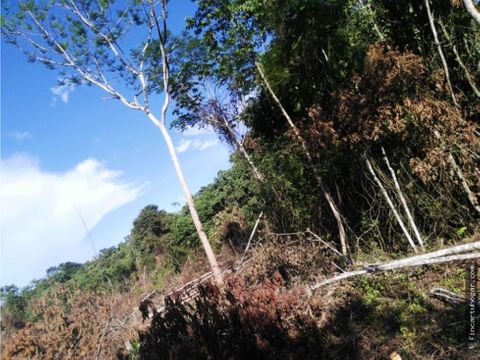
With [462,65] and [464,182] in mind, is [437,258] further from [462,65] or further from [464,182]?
[462,65]

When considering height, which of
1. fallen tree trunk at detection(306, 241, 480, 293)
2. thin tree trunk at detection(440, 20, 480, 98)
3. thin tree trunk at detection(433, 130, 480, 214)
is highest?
thin tree trunk at detection(440, 20, 480, 98)

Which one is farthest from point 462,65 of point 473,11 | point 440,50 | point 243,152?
point 243,152

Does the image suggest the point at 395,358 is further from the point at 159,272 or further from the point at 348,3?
the point at 159,272

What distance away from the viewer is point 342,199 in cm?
643

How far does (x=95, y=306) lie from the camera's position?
8.34 meters

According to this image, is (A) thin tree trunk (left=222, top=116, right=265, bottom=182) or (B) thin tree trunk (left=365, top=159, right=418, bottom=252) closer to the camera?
(B) thin tree trunk (left=365, top=159, right=418, bottom=252)

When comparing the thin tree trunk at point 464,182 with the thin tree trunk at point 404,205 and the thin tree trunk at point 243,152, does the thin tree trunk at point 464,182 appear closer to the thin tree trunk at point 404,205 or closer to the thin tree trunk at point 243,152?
the thin tree trunk at point 404,205

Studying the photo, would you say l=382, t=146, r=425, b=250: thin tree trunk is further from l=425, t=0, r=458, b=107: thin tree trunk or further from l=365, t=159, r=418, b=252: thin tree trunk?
l=425, t=0, r=458, b=107: thin tree trunk

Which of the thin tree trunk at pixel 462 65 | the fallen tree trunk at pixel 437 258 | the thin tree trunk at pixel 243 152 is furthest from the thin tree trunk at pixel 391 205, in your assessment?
the thin tree trunk at pixel 243 152

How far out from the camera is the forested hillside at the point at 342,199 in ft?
10.6

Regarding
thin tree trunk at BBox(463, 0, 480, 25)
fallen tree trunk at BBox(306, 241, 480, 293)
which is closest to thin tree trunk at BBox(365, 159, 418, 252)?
fallen tree trunk at BBox(306, 241, 480, 293)

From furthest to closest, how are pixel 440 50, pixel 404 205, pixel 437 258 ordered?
1. pixel 404 205
2. pixel 440 50
3. pixel 437 258

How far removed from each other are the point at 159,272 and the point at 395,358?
49.8ft

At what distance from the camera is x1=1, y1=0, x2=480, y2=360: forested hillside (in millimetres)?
3223
